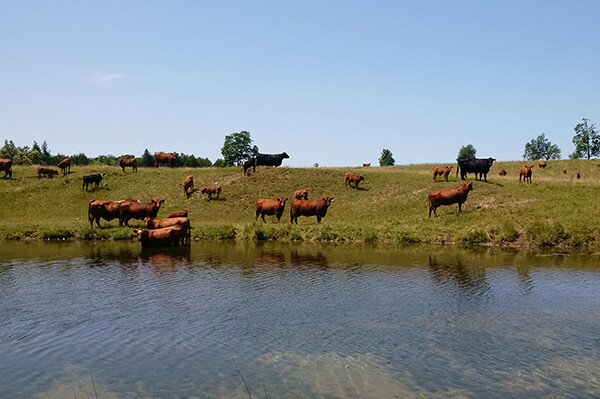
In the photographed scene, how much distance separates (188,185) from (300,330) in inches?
1662

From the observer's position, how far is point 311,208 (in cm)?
4059

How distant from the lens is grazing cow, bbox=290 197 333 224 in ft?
132

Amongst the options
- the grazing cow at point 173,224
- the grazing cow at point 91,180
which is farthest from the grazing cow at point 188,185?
the grazing cow at point 173,224

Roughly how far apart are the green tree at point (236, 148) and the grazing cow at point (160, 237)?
101704 mm

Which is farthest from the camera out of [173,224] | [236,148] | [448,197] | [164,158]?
[236,148]

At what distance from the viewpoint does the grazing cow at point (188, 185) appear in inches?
2112

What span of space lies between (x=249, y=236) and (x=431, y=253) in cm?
1285

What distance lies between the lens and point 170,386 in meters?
10.1

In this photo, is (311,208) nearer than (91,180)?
Yes

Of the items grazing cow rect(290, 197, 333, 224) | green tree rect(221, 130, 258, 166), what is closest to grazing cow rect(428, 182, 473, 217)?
grazing cow rect(290, 197, 333, 224)

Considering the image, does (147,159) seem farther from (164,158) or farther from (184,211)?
(184,211)

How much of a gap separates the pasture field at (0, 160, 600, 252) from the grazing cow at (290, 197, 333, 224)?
1190mm

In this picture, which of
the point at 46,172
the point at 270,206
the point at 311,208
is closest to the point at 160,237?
Answer: the point at 270,206

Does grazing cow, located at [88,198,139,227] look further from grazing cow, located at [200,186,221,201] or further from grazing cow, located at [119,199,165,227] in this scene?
grazing cow, located at [200,186,221,201]
